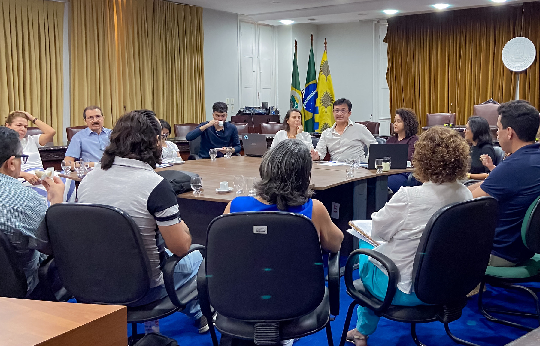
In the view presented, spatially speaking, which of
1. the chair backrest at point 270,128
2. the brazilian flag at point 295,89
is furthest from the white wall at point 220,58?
the chair backrest at point 270,128

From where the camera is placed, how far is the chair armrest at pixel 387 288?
1956 millimetres

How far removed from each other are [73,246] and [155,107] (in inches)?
263

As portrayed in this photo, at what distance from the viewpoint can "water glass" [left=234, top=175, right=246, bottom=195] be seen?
3158 millimetres

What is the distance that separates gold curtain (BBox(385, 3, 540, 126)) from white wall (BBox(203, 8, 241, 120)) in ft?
10.2

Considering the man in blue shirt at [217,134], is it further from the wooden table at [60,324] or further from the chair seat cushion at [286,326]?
the wooden table at [60,324]

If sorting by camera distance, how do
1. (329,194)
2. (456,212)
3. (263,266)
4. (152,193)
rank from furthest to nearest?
(329,194) < (152,193) < (456,212) < (263,266)

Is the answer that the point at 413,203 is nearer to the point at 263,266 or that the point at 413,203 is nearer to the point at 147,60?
the point at 263,266

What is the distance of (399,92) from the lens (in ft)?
33.4

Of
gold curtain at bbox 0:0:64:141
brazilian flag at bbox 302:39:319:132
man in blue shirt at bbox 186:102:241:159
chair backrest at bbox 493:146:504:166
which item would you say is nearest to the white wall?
brazilian flag at bbox 302:39:319:132

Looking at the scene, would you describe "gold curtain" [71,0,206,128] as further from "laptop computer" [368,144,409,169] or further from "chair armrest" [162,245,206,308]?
"chair armrest" [162,245,206,308]

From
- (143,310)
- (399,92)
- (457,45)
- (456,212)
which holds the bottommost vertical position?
(143,310)

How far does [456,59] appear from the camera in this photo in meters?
9.53

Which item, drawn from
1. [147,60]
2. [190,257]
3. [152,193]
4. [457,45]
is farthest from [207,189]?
[457,45]

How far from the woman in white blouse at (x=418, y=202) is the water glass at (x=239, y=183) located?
3.99ft
